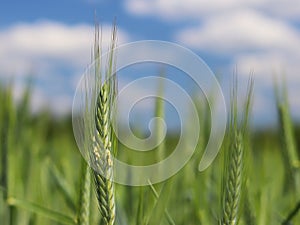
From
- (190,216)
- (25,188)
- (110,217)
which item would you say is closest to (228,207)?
(110,217)

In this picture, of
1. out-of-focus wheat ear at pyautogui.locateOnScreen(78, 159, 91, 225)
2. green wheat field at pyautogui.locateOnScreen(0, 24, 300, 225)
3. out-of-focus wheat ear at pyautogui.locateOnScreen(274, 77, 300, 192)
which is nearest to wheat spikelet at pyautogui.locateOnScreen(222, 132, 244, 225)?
green wheat field at pyautogui.locateOnScreen(0, 24, 300, 225)

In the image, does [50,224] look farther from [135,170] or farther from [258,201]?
[258,201]

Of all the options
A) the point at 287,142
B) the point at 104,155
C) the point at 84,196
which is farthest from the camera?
the point at 287,142

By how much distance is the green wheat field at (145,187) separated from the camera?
1.50ft

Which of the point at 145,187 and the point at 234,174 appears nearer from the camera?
the point at 234,174

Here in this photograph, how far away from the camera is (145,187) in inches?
37.4

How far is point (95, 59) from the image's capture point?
466mm

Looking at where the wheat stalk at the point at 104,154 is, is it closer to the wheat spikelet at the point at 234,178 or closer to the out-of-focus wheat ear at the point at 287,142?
the wheat spikelet at the point at 234,178

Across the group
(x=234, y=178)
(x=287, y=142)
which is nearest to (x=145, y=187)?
(x=287, y=142)

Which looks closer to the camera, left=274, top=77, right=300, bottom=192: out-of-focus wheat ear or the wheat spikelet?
the wheat spikelet

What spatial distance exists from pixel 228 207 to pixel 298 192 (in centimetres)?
46

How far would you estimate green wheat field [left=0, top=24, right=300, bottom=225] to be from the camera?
46 cm

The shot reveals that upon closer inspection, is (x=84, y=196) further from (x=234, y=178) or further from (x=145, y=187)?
A: (x=145, y=187)

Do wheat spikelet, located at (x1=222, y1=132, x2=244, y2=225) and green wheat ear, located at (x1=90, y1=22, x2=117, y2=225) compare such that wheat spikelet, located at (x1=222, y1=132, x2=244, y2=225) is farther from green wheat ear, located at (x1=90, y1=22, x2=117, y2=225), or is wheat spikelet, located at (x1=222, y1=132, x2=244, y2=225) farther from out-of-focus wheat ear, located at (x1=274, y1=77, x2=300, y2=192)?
out-of-focus wheat ear, located at (x1=274, y1=77, x2=300, y2=192)
